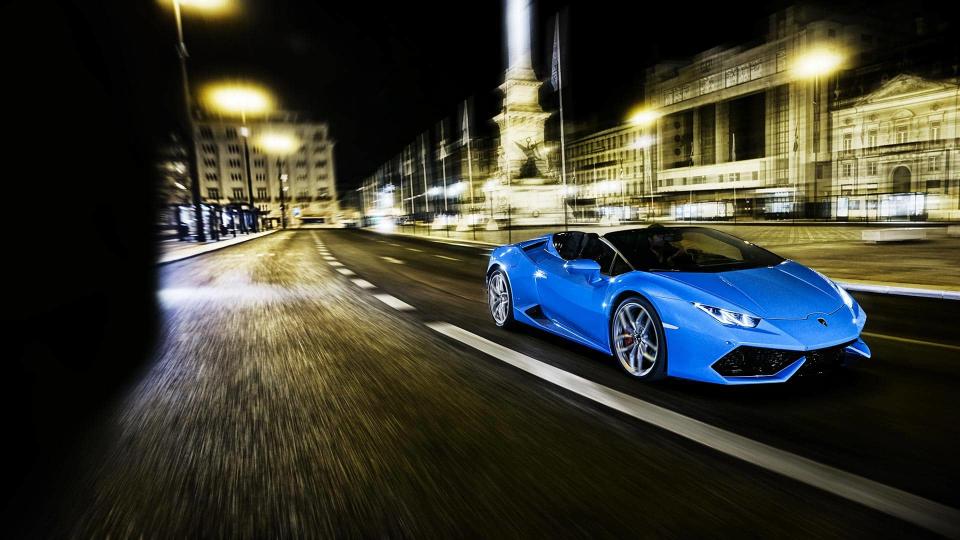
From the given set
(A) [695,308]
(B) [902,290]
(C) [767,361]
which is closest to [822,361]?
(C) [767,361]

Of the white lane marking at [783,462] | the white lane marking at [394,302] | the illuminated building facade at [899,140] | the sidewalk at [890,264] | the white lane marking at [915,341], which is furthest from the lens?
the illuminated building facade at [899,140]

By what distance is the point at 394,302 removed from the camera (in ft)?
28.5

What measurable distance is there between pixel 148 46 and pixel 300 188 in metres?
150

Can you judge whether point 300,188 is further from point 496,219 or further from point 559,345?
point 559,345

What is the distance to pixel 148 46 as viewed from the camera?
35781 millimetres

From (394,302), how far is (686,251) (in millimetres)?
4747

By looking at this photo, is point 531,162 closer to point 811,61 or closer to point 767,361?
point 767,361

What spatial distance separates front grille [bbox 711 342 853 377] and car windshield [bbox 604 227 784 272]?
37.4 inches

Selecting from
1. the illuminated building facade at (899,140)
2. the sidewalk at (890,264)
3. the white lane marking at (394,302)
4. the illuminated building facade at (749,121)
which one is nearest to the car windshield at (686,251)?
the sidewalk at (890,264)

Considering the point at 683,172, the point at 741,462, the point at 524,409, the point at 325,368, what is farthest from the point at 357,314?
the point at 683,172

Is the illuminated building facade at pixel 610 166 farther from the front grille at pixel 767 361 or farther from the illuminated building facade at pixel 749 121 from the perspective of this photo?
the front grille at pixel 767 361

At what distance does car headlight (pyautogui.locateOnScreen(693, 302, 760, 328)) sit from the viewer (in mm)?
3703

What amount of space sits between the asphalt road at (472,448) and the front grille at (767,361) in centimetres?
19

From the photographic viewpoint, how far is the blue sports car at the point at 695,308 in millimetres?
3699
